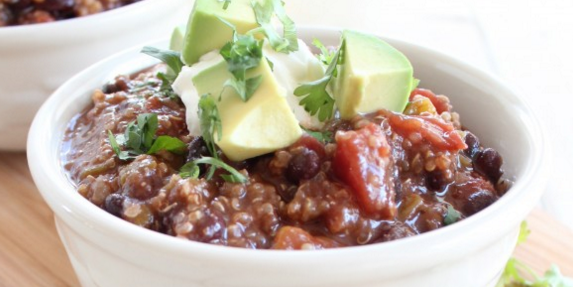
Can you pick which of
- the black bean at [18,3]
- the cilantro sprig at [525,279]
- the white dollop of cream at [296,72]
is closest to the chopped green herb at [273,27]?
the white dollop of cream at [296,72]

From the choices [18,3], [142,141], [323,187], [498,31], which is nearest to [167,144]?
[142,141]

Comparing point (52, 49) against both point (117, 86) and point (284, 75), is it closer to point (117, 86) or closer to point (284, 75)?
point (117, 86)

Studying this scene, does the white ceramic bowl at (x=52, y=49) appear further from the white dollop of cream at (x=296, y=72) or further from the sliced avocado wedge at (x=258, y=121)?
the sliced avocado wedge at (x=258, y=121)

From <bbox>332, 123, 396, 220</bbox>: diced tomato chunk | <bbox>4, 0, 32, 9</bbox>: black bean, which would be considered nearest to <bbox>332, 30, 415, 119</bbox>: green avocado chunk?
<bbox>332, 123, 396, 220</bbox>: diced tomato chunk

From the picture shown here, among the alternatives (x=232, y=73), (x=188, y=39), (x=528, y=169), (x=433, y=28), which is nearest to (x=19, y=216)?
(x=188, y=39)

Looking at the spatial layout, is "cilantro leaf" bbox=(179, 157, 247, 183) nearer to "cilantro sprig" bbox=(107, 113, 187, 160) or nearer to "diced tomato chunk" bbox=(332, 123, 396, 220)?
"cilantro sprig" bbox=(107, 113, 187, 160)
